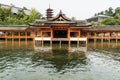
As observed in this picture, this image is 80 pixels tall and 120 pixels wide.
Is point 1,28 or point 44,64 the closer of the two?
point 44,64

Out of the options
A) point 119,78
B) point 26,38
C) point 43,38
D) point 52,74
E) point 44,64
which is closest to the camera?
point 119,78

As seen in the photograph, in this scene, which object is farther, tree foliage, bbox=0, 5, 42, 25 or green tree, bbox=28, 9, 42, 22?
green tree, bbox=28, 9, 42, 22

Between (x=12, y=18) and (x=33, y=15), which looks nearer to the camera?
(x=12, y=18)

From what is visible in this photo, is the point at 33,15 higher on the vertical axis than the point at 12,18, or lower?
higher

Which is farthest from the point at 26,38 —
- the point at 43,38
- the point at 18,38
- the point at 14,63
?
the point at 14,63

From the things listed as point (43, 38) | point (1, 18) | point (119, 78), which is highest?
point (1, 18)

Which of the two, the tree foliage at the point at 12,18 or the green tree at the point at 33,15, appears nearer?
the tree foliage at the point at 12,18

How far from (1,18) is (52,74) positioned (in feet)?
180

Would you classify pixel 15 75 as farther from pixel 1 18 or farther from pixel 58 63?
pixel 1 18

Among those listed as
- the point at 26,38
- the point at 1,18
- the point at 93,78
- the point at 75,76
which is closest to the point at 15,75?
the point at 75,76

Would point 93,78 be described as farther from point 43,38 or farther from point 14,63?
point 43,38

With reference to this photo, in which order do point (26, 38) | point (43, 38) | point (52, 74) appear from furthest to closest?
point (26, 38), point (43, 38), point (52, 74)

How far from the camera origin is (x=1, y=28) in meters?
53.7

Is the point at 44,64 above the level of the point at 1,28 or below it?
below
